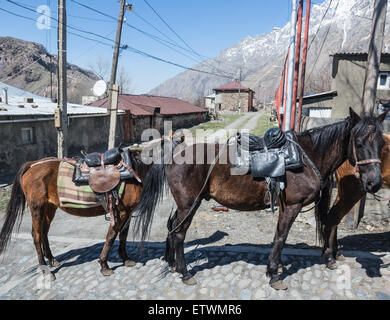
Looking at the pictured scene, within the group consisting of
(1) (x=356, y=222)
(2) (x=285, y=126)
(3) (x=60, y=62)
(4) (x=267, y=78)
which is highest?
(4) (x=267, y=78)

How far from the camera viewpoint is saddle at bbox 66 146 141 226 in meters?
3.93

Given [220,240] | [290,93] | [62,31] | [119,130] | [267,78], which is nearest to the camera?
[220,240]

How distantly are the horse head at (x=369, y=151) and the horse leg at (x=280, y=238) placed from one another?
0.84 metres

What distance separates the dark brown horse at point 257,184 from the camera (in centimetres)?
362

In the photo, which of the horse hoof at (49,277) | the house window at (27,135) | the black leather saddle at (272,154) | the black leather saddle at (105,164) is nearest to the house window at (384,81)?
the black leather saddle at (272,154)

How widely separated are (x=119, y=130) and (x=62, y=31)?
36.7 feet

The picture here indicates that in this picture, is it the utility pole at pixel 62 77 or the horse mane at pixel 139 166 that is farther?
the utility pole at pixel 62 77

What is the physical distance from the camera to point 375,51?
4.79m

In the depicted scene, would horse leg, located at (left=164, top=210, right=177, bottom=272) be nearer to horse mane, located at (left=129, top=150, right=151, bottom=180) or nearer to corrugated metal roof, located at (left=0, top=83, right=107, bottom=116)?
horse mane, located at (left=129, top=150, right=151, bottom=180)

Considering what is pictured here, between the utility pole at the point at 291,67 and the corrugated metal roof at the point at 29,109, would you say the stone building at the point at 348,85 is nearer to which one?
the utility pole at the point at 291,67

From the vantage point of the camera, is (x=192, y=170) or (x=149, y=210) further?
(x=149, y=210)
